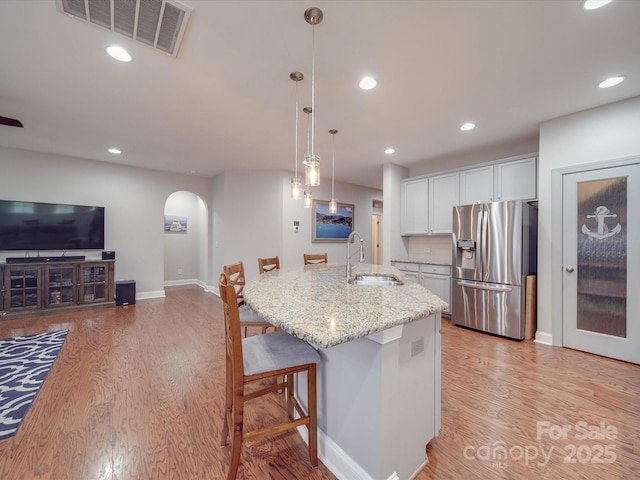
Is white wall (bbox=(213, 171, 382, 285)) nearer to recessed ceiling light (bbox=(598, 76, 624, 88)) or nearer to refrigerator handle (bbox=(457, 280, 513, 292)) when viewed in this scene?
refrigerator handle (bbox=(457, 280, 513, 292))

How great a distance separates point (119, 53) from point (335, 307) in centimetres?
247

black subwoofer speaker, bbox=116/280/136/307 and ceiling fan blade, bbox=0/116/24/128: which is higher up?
ceiling fan blade, bbox=0/116/24/128

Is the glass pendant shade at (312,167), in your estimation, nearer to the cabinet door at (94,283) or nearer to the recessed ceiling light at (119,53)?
the recessed ceiling light at (119,53)

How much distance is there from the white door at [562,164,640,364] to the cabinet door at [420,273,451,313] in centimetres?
129

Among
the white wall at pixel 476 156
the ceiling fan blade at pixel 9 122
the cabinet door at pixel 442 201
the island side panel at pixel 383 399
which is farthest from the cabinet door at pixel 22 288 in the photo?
the white wall at pixel 476 156

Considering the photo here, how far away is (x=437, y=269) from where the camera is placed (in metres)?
4.15

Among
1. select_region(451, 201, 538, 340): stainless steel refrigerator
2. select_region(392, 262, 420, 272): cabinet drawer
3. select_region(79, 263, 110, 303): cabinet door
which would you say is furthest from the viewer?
select_region(79, 263, 110, 303): cabinet door

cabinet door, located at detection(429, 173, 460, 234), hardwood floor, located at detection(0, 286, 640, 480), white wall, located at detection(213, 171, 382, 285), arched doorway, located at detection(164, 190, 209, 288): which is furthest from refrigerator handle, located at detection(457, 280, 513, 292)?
arched doorway, located at detection(164, 190, 209, 288)

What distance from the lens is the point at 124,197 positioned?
520 centimetres

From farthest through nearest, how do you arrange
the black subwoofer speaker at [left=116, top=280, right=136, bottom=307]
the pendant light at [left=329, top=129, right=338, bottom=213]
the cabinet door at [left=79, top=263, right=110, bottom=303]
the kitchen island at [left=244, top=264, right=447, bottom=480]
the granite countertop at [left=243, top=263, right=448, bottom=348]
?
the black subwoofer speaker at [left=116, top=280, right=136, bottom=307]
the cabinet door at [left=79, top=263, right=110, bottom=303]
the pendant light at [left=329, top=129, right=338, bottom=213]
the kitchen island at [left=244, top=264, right=447, bottom=480]
the granite countertop at [left=243, top=263, right=448, bottom=348]

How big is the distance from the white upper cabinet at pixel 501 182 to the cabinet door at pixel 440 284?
1.22 meters

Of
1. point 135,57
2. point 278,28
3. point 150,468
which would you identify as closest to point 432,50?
point 278,28

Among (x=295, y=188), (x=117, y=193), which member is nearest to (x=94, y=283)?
(x=117, y=193)

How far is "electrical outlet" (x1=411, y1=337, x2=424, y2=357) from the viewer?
133 centimetres
